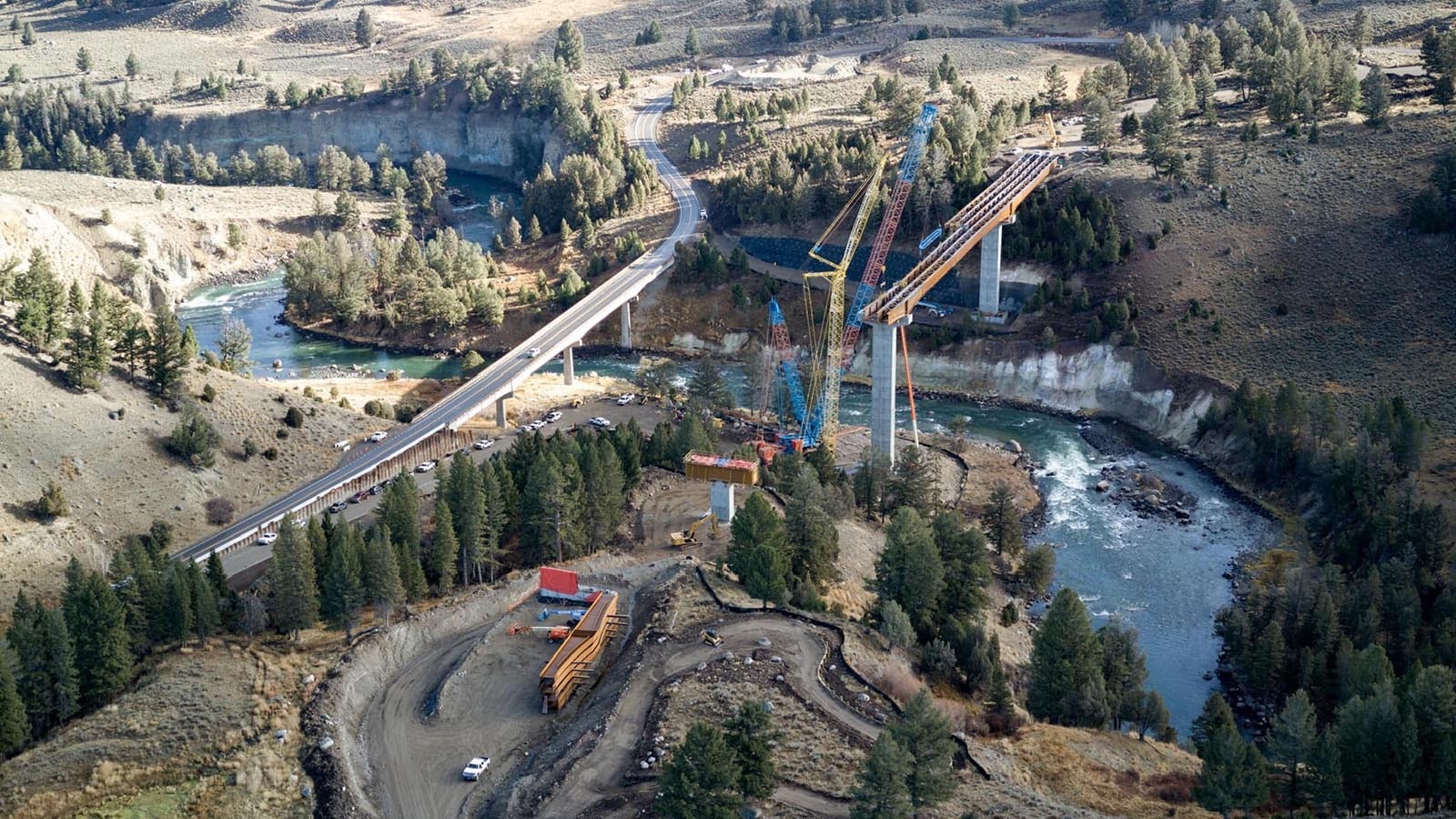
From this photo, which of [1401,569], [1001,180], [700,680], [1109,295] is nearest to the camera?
[700,680]

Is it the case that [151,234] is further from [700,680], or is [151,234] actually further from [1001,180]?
[700,680]

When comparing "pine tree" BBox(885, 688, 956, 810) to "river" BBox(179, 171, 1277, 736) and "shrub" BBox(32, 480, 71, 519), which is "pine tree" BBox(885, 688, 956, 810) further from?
"shrub" BBox(32, 480, 71, 519)

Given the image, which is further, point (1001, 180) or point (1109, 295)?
point (1001, 180)

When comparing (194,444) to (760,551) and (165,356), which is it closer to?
(165,356)

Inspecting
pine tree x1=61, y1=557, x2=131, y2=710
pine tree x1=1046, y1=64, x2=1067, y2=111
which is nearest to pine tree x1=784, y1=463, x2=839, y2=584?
pine tree x1=61, y1=557, x2=131, y2=710

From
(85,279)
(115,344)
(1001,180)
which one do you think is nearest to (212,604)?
(115,344)

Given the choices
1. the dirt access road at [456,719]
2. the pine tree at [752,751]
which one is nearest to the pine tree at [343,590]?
the dirt access road at [456,719]
